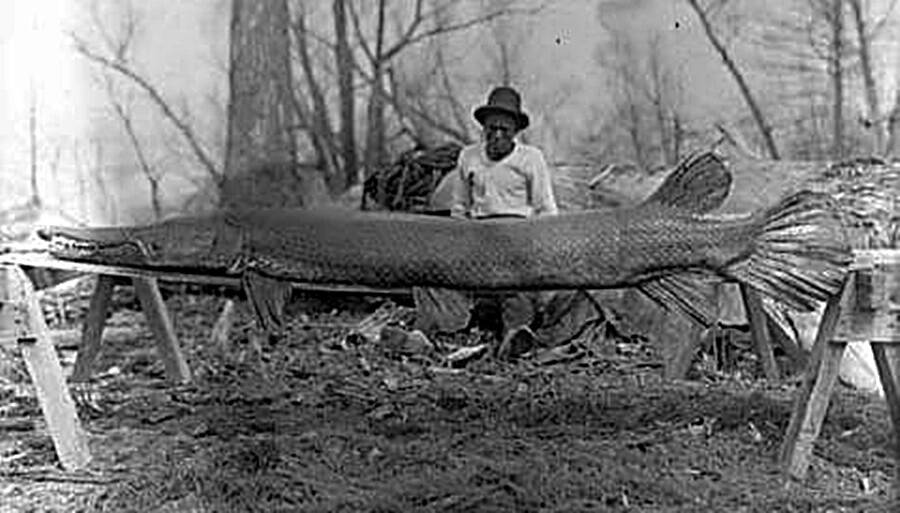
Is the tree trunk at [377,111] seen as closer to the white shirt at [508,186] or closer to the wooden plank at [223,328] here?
the wooden plank at [223,328]

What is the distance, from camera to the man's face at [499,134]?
4777 mm

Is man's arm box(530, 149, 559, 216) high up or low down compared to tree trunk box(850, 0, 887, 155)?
down

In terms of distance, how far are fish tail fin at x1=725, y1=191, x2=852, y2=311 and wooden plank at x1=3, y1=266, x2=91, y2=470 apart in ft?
5.51

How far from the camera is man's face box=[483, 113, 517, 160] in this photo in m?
4.78

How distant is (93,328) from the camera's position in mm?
4395

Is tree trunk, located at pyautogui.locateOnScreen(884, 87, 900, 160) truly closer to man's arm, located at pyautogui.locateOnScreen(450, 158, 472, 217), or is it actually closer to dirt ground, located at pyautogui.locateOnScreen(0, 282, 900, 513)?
dirt ground, located at pyautogui.locateOnScreen(0, 282, 900, 513)

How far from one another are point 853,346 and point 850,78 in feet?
6.54

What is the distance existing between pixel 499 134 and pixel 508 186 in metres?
0.19

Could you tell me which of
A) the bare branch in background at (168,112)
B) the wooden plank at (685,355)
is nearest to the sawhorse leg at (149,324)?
the wooden plank at (685,355)

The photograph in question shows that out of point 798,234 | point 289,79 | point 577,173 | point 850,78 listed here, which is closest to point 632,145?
point 577,173

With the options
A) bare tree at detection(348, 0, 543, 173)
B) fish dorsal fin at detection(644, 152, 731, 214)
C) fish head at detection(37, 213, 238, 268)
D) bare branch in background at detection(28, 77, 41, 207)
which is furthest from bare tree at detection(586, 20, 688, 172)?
fish head at detection(37, 213, 238, 268)

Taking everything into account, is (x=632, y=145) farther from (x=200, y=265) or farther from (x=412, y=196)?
(x=200, y=265)

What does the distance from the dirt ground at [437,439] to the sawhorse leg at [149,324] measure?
87 mm

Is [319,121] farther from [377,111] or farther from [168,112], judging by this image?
[168,112]
